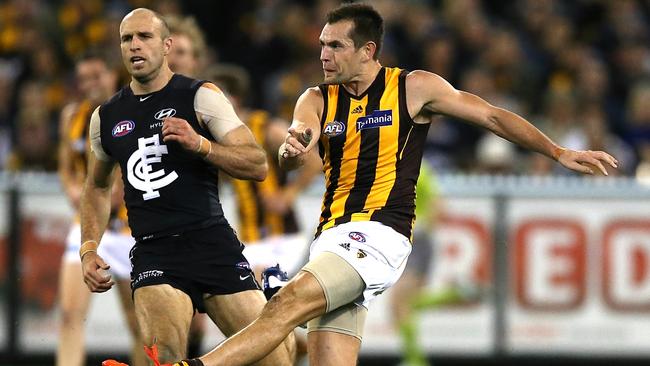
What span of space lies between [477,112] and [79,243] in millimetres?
3521

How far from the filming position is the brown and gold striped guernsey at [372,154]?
23.7ft

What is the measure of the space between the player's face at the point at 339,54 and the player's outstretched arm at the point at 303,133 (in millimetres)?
148

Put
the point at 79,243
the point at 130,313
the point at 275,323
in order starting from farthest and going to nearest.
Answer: the point at 130,313, the point at 79,243, the point at 275,323

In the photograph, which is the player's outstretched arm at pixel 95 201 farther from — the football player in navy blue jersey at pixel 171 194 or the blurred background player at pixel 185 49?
the blurred background player at pixel 185 49

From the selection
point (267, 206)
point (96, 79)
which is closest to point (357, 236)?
point (267, 206)

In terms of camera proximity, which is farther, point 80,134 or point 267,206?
point 267,206

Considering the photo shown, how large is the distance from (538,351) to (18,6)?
750 centimetres

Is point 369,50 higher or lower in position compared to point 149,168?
higher

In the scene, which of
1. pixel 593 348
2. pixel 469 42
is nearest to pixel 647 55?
pixel 469 42

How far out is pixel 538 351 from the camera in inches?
495

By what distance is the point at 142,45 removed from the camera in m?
7.14

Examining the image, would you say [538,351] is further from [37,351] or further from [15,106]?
[15,106]

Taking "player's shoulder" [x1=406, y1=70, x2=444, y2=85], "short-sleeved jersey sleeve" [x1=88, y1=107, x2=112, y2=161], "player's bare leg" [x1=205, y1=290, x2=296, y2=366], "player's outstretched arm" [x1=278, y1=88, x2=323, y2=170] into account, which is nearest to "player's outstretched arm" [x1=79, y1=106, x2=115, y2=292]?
"short-sleeved jersey sleeve" [x1=88, y1=107, x2=112, y2=161]

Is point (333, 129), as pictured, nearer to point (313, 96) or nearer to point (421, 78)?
point (313, 96)
